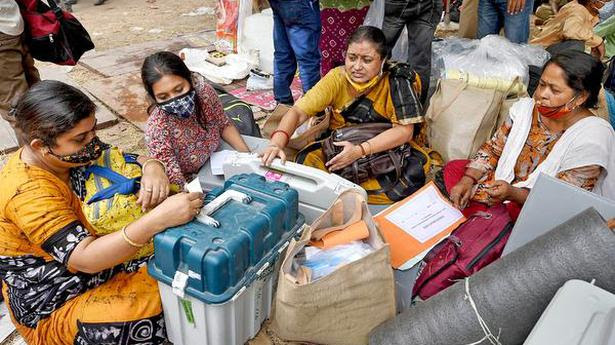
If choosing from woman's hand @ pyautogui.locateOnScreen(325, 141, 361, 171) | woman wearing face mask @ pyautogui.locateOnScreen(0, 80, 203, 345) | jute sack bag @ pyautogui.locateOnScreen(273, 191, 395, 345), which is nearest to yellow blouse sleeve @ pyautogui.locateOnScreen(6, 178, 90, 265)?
woman wearing face mask @ pyautogui.locateOnScreen(0, 80, 203, 345)

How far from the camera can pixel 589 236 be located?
148 cm

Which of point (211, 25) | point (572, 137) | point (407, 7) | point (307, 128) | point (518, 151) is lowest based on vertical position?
point (211, 25)

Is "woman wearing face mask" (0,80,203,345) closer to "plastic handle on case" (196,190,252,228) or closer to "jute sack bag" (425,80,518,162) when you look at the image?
"plastic handle on case" (196,190,252,228)

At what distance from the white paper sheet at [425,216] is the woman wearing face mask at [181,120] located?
37.4 inches

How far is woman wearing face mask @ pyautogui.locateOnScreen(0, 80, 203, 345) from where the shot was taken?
157 cm

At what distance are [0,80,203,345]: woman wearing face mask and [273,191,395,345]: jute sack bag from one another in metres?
0.46

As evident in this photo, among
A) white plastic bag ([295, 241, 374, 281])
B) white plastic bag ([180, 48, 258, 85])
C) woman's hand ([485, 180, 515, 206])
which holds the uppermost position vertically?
woman's hand ([485, 180, 515, 206])

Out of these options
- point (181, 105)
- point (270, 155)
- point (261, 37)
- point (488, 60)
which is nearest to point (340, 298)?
point (270, 155)

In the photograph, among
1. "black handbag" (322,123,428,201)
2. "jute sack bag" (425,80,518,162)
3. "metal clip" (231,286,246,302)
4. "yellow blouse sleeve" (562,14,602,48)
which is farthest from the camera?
"yellow blouse sleeve" (562,14,602,48)

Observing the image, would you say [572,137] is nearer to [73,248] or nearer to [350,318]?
[350,318]

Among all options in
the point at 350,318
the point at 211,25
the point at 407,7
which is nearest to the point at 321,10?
the point at 407,7

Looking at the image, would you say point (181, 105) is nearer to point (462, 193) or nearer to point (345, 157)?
point (345, 157)

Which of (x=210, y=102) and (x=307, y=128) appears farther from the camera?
(x=307, y=128)

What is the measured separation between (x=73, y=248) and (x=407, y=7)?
2559 millimetres
